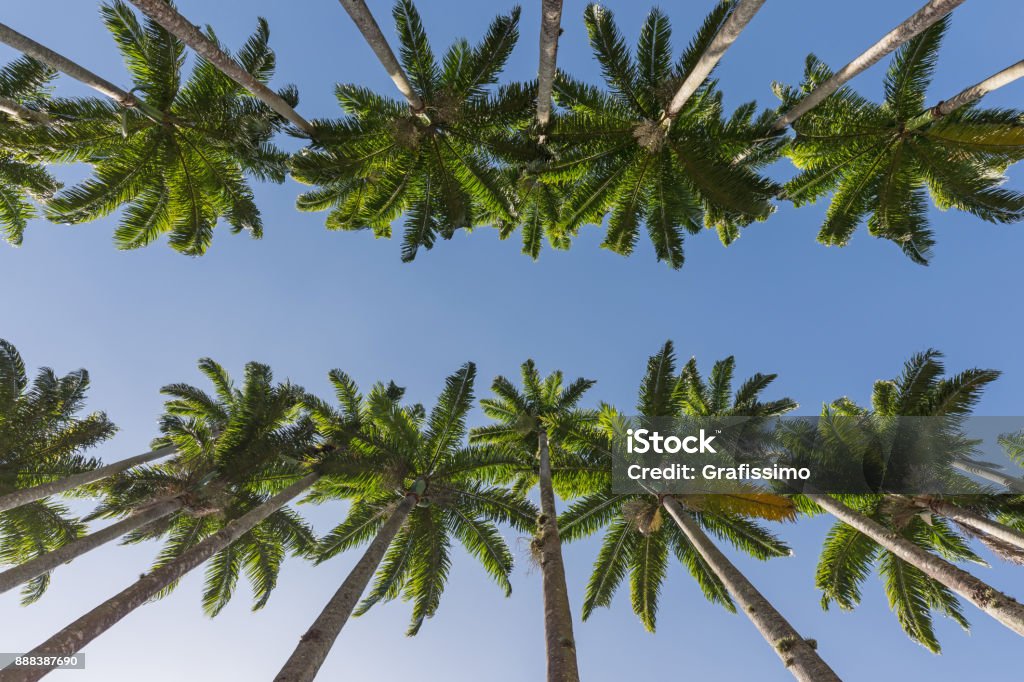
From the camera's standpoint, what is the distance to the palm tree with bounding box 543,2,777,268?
11445mm

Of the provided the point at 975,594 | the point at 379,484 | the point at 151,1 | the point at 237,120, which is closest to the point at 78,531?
the point at 379,484

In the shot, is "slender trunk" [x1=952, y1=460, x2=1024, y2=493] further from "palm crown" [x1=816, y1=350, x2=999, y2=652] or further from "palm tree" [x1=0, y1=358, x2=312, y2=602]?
"palm tree" [x1=0, y1=358, x2=312, y2=602]

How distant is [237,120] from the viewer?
1174 cm

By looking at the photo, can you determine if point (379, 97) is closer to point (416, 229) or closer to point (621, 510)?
point (416, 229)

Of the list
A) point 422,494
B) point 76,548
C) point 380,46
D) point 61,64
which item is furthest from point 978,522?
point 61,64

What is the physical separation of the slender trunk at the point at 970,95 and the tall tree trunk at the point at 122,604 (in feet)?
59.1

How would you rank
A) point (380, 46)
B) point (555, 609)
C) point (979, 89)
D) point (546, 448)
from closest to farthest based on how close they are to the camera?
point (555, 609) < point (380, 46) < point (979, 89) < point (546, 448)

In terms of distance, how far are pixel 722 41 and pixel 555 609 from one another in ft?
32.2

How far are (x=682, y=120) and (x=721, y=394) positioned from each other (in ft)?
31.5

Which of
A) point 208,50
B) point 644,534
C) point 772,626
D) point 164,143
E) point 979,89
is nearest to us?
point 772,626

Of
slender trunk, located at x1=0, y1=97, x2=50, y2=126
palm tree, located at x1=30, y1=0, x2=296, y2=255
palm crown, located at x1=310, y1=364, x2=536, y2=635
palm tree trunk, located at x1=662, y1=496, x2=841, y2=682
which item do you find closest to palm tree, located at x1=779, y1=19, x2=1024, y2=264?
palm tree trunk, located at x1=662, y1=496, x2=841, y2=682

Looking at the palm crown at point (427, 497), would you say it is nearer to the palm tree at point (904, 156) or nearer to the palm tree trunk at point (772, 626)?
the palm tree trunk at point (772, 626)

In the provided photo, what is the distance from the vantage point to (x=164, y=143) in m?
12.2

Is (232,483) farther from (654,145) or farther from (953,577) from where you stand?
(953,577)
